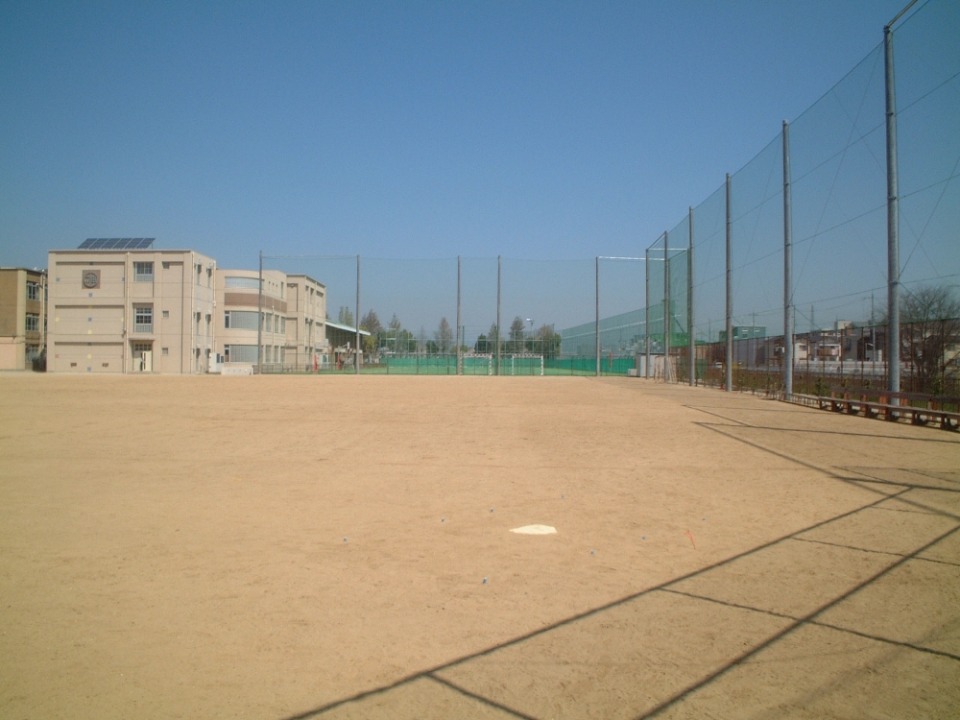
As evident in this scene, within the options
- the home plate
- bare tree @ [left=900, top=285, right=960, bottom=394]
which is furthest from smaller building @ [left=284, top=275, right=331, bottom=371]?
the home plate

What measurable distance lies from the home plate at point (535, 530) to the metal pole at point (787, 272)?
18.0 meters

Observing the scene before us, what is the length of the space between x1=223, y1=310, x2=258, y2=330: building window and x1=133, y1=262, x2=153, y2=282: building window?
8.27 metres

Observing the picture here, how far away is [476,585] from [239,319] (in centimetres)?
6345

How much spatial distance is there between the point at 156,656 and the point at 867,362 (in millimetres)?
20016

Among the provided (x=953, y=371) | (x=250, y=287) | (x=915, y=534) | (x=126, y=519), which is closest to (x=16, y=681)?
(x=126, y=519)

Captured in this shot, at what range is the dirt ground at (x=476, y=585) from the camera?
10.9ft

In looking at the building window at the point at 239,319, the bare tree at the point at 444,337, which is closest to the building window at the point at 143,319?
the building window at the point at 239,319

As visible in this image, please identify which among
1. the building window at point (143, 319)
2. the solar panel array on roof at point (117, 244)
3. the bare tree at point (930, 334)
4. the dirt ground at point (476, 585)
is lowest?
the dirt ground at point (476, 585)

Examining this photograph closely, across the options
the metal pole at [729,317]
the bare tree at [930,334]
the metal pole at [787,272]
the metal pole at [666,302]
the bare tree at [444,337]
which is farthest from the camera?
the bare tree at [444,337]

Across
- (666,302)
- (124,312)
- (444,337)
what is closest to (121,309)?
(124,312)

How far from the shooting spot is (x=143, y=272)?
5666 cm

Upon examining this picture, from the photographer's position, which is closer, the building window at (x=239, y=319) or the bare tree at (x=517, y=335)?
the bare tree at (x=517, y=335)

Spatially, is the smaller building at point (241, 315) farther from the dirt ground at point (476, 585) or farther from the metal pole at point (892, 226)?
the dirt ground at point (476, 585)

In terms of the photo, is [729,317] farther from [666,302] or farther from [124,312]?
[124,312]
